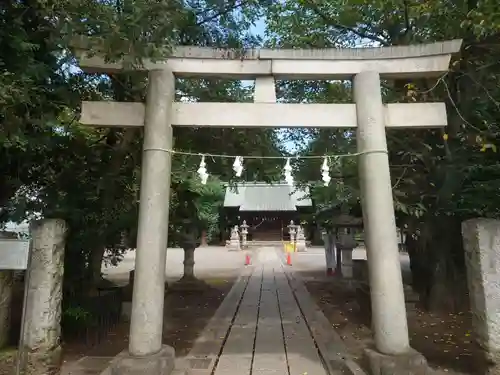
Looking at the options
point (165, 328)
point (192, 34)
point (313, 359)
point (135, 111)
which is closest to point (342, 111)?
point (135, 111)

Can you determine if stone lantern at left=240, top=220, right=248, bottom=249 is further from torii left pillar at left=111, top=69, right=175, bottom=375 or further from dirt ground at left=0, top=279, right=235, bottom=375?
torii left pillar at left=111, top=69, right=175, bottom=375

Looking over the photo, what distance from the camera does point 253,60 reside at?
5035mm

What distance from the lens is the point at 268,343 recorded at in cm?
629

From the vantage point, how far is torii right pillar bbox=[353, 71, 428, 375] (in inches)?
173

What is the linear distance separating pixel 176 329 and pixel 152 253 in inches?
151

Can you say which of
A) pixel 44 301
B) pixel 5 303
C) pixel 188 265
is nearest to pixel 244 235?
pixel 188 265

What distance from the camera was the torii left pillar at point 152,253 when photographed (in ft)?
14.3

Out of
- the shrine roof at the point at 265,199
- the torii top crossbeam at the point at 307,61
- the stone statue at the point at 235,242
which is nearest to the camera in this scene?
the torii top crossbeam at the point at 307,61

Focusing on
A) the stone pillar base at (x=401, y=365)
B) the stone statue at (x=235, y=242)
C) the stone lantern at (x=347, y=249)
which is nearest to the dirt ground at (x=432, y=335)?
the stone pillar base at (x=401, y=365)

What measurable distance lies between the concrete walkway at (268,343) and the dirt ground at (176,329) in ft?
1.24

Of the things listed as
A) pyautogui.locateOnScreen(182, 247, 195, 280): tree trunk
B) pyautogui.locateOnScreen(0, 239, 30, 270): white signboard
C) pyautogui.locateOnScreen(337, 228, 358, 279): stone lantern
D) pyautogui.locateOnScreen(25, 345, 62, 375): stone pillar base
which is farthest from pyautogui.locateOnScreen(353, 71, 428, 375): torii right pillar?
pyautogui.locateOnScreen(337, 228, 358, 279): stone lantern

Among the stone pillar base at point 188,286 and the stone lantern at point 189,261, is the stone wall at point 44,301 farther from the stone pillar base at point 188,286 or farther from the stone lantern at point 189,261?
the stone pillar base at point 188,286

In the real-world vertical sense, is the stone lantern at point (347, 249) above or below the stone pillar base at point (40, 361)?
above

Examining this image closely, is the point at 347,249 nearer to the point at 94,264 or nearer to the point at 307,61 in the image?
the point at 94,264
